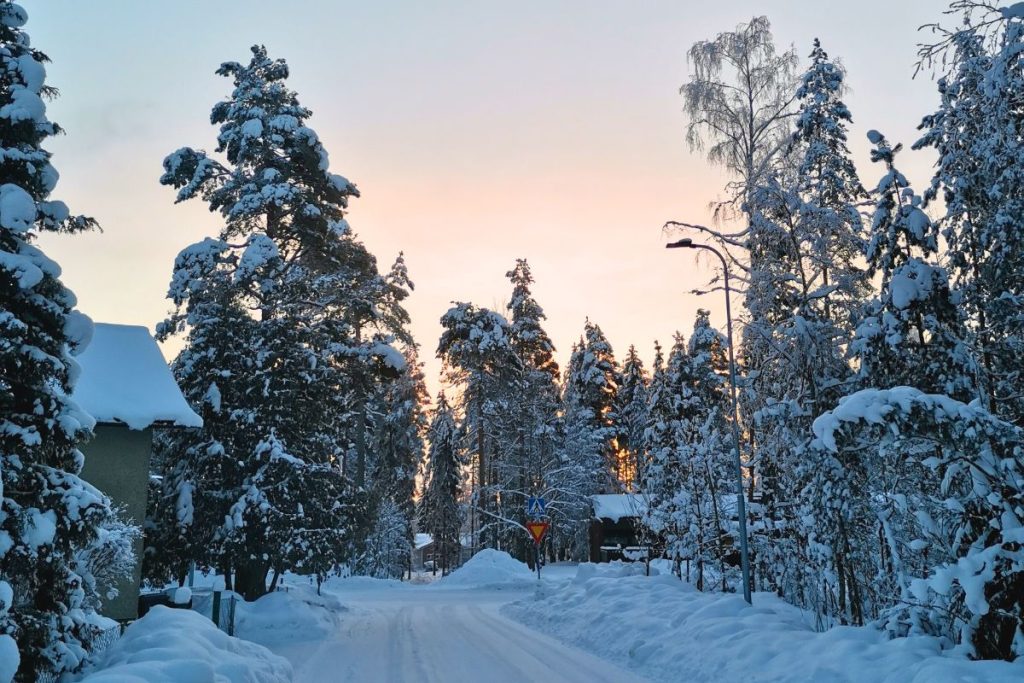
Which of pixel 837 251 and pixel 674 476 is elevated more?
pixel 837 251

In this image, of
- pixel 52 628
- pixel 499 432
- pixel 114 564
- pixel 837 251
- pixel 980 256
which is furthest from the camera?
pixel 499 432

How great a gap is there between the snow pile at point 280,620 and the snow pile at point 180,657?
200 inches

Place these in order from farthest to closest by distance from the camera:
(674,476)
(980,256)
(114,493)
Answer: (674,476), (114,493), (980,256)

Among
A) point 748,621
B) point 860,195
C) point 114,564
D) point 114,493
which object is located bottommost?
point 748,621

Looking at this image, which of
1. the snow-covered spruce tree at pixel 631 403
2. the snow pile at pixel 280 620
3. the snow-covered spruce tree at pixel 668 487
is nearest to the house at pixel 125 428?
the snow pile at pixel 280 620

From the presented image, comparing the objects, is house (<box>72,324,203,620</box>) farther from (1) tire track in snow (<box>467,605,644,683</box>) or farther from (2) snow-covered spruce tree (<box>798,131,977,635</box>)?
(2) snow-covered spruce tree (<box>798,131,977,635</box>)

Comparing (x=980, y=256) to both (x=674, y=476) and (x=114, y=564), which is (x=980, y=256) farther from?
(x=114, y=564)

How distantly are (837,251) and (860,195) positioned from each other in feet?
7.35

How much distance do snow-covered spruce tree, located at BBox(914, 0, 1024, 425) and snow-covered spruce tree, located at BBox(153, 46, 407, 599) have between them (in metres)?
15.6

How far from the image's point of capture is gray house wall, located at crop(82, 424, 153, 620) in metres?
15.9

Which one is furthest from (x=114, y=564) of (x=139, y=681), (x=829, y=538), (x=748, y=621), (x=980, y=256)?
(x=980, y=256)

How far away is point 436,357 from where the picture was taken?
47.6 metres

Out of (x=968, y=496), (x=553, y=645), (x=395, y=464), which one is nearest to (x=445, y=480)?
(x=395, y=464)

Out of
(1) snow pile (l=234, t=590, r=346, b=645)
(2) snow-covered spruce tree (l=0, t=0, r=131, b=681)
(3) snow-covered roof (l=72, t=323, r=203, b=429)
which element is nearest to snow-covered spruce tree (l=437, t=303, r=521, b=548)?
(1) snow pile (l=234, t=590, r=346, b=645)
